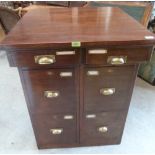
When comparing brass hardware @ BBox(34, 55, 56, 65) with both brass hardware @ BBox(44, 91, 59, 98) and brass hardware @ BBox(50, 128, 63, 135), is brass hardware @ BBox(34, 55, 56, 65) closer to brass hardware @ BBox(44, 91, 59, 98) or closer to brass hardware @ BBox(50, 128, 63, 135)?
brass hardware @ BBox(44, 91, 59, 98)

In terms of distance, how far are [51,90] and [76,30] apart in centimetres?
37

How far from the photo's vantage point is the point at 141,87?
6.49 ft

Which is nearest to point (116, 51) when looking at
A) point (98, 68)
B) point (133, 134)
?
point (98, 68)

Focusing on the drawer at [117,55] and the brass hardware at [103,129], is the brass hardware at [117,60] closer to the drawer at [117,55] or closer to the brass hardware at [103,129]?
the drawer at [117,55]

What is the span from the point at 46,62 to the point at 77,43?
18 centimetres

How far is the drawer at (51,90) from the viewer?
0.92 m

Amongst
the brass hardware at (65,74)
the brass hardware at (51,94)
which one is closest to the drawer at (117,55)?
the brass hardware at (65,74)

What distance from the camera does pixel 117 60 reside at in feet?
2.85

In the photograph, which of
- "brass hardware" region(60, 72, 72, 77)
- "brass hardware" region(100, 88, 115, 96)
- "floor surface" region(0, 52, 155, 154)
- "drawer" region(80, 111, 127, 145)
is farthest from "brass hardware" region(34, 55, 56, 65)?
"floor surface" region(0, 52, 155, 154)

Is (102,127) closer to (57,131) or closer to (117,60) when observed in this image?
(57,131)

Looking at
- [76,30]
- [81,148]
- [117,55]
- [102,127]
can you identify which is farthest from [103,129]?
[76,30]

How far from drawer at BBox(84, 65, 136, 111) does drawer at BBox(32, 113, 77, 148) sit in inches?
7.1

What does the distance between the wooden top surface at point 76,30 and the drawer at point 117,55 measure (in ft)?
0.15

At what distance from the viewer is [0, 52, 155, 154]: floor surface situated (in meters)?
1.32
